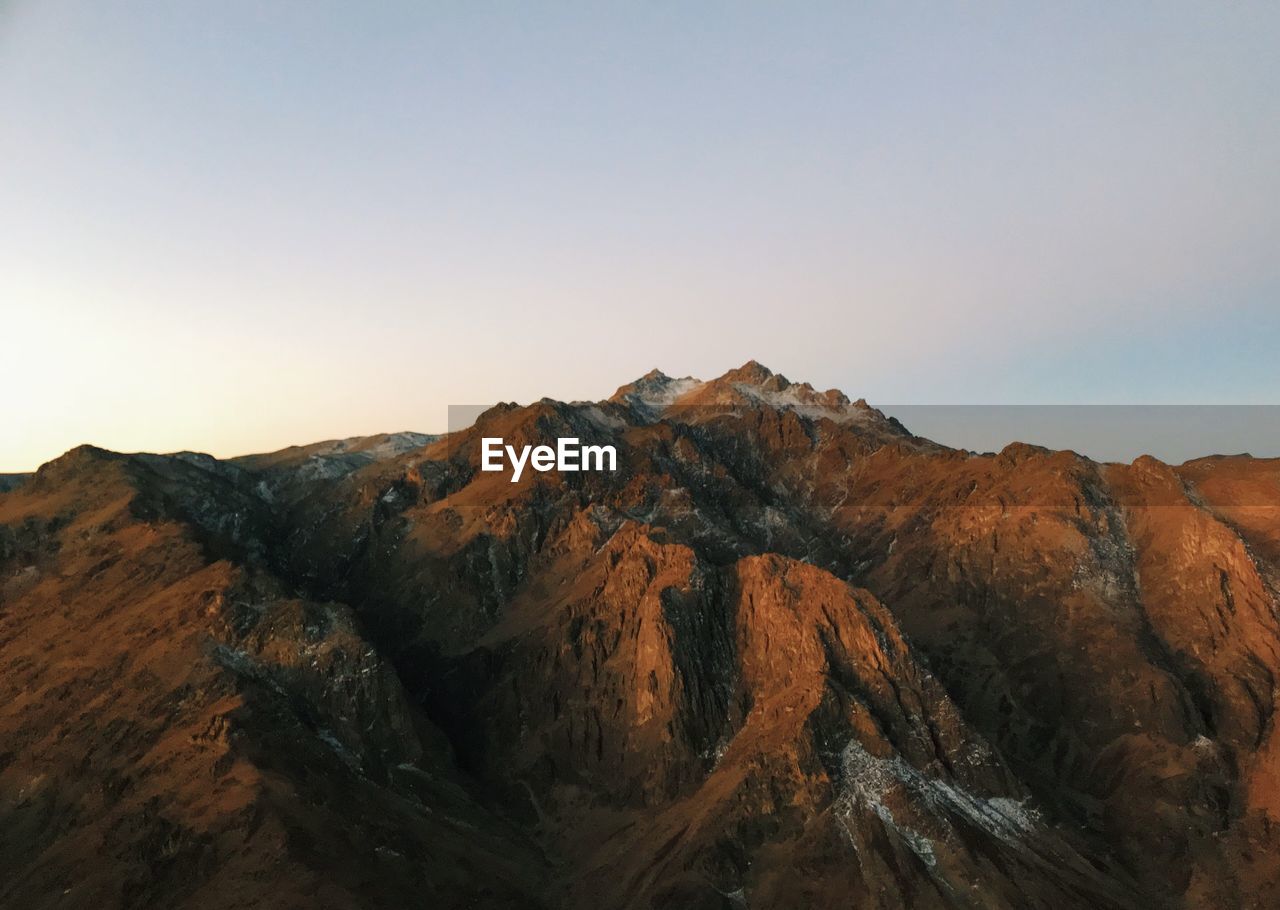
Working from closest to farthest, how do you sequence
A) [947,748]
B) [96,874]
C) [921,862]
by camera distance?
[96,874], [921,862], [947,748]

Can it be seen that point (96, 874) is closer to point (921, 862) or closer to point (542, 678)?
point (542, 678)

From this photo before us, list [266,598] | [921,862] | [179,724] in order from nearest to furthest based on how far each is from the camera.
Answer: [921,862] < [179,724] < [266,598]

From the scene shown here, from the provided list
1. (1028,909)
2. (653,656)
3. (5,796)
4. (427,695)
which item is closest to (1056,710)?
(1028,909)

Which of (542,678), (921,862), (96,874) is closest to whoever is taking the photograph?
(96,874)

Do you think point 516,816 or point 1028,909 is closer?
point 1028,909

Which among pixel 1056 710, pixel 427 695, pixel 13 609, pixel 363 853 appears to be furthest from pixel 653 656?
pixel 13 609

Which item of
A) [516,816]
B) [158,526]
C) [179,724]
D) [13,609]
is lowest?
[516,816]

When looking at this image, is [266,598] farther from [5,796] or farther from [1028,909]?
[1028,909]

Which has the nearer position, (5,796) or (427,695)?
(5,796)

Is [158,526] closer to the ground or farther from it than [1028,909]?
farther from it
